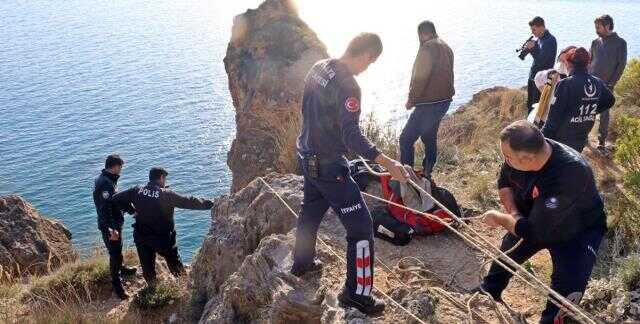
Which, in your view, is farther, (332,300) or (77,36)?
(77,36)

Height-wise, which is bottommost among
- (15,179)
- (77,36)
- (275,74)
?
(15,179)

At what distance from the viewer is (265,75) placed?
36.9ft

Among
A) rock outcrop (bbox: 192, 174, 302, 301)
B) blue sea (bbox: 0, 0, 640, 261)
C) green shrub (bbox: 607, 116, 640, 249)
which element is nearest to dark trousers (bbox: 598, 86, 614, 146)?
green shrub (bbox: 607, 116, 640, 249)

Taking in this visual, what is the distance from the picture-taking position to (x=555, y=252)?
3900 mm

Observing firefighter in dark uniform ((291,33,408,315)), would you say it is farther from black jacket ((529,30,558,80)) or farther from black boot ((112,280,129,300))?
black boot ((112,280,129,300))

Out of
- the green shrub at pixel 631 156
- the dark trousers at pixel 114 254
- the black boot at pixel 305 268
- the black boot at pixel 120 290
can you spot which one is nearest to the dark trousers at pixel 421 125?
the green shrub at pixel 631 156

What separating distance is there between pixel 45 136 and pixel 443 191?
24638mm

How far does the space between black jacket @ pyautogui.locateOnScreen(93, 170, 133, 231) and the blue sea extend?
3558 millimetres

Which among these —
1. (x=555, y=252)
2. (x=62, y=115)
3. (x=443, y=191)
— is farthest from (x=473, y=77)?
(x=555, y=252)

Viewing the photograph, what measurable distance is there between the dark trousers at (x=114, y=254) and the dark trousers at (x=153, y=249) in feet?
1.33

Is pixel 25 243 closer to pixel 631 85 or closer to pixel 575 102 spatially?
pixel 575 102

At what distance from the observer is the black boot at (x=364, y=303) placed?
159 inches

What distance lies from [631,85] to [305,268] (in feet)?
29.3

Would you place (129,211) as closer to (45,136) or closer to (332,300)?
(332,300)
